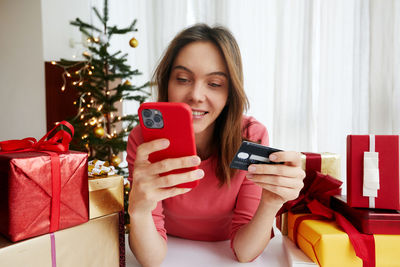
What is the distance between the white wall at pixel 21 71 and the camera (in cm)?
260

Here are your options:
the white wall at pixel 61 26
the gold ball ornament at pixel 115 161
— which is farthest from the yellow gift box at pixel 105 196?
the white wall at pixel 61 26

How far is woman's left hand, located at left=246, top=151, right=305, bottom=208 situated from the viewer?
65cm

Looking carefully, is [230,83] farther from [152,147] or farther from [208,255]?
[208,255]

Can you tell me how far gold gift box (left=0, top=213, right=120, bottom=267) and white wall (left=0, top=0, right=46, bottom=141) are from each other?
2394mm

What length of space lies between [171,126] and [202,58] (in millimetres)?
371

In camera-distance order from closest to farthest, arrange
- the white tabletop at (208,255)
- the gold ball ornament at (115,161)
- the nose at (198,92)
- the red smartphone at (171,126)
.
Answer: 1. the red smartphone at (171,126)
2. the white tabletop at (208,255)
3. the nose at (198,92)
4. the gold ball ornament at (115,161)

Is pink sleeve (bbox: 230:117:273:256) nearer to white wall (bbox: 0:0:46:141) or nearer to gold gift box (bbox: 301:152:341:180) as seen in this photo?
gold gift box (bbox: 301:152:341:180)

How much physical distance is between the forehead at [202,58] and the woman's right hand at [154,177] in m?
0.36

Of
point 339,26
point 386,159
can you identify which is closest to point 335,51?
point 339,26

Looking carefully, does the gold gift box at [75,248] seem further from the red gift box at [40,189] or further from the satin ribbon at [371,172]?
the satin ribbon at [371,172]

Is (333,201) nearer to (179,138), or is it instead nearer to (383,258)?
(383,258)

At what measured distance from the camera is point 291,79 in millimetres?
2289

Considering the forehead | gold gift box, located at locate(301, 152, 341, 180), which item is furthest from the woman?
gold gift box, located at locate(301, 152, 341, 180)

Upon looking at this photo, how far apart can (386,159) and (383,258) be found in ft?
0.83
